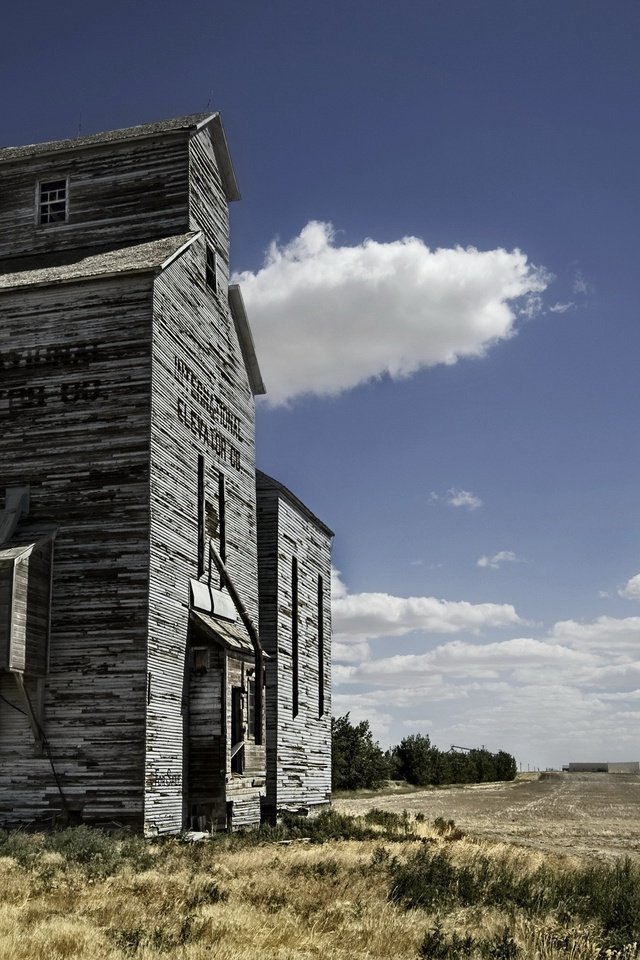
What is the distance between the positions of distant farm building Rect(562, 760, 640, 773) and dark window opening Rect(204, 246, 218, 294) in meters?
157

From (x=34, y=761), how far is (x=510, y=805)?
122 feet

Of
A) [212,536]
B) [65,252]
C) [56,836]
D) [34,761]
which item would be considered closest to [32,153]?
[65,252]

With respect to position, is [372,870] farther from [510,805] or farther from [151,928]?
[510,805]

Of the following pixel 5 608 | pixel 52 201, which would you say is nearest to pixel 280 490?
pixel 52 201

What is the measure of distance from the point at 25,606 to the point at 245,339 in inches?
568

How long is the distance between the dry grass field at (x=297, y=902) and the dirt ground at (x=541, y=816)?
21.6 feet

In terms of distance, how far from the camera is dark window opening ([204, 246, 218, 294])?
31675 mm

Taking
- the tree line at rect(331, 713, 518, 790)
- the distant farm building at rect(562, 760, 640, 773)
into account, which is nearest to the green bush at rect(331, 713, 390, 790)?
the tree line at rect(331, 713, 518, 790)

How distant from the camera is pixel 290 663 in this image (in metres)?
35.3

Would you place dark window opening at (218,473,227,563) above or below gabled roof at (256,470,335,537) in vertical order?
below

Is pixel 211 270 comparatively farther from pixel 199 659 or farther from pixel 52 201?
pixel 199 659

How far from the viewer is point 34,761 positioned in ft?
76.7

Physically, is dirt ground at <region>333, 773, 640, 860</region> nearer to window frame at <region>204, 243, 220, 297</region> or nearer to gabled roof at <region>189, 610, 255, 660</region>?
gabled roof at <region>189, 610, 255, 660</region>

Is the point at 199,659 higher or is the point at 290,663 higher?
the point at 290,663
